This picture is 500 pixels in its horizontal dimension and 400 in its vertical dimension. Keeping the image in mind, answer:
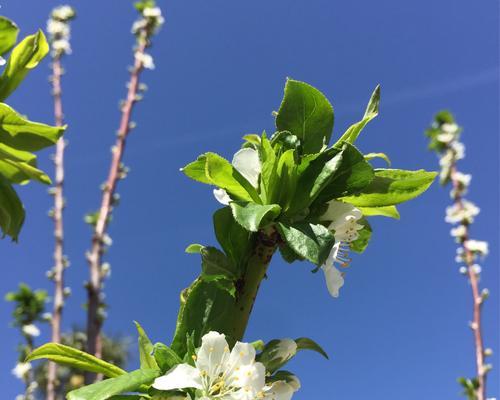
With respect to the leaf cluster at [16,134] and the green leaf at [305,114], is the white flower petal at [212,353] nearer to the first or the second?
the green leaf at [305,114]

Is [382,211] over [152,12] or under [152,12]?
under

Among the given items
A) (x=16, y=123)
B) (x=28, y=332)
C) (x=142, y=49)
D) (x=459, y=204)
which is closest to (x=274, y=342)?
(x=16, y=123)

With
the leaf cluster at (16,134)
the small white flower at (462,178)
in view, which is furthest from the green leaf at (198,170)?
the small white flower at (462,178)

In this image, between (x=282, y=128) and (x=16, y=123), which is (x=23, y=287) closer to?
(x=16, y=123)

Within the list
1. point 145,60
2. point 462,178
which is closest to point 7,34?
point 145,60

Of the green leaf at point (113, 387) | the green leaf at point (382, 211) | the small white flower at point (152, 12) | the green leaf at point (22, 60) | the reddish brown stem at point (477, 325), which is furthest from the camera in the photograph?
the small white flower at point (152, 12)

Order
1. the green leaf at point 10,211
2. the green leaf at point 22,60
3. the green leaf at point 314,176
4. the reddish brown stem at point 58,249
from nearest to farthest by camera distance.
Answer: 1. the green leaf at point 314,176
2. the green leaf at point 22,60
3. the green leaf at point 10,211
4. the reddish brown stem at point 58,249

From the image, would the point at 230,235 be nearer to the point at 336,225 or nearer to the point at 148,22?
the point at 336,225
